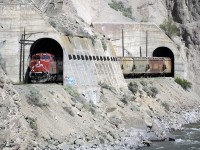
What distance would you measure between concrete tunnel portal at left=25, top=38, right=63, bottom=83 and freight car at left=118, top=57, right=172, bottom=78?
15.1m

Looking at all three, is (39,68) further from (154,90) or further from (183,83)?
(183,83)

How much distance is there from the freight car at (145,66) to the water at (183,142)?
14125 mm

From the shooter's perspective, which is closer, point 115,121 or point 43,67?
point 115,121

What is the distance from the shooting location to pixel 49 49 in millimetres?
43188

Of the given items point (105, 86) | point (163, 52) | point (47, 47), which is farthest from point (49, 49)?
point (163, 52)

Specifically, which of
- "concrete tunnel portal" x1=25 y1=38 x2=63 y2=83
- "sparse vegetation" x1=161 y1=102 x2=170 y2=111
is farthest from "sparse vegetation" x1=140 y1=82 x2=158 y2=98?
"concrete tunnel portal" x1=25 y1=38 x2=63 y2=83

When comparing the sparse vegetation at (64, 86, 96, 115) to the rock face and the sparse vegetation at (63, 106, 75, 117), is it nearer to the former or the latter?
the sparse vegetation at (63, 106, 75, 117)

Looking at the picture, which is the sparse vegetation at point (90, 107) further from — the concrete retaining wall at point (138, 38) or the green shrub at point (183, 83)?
the concrete retaining wall at point (138, 38)

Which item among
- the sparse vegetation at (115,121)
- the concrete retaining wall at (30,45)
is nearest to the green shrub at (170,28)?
the concrete retaining wall at (30,45)

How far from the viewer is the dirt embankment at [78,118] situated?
2405 centimetres

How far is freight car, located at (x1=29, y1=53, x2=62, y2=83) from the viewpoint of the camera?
3872 centimetres

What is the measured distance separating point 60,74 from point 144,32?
102 feet

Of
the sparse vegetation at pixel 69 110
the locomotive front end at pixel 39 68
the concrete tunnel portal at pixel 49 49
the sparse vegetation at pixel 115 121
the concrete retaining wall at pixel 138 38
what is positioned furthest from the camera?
the concrete retaining wall at pixel 138 38

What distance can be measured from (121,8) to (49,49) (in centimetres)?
4253
